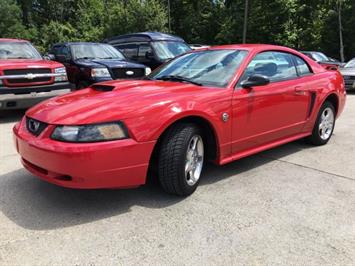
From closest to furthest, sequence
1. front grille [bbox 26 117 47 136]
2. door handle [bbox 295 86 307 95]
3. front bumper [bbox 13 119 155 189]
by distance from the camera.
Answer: front bumper [bbox 13 119 155 189], front grille [bbox 26 117 47 136], door handle [bbox 295 86 307 95]

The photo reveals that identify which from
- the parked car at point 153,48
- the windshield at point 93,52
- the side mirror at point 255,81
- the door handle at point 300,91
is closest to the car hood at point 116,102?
the side mirror at point 255,81

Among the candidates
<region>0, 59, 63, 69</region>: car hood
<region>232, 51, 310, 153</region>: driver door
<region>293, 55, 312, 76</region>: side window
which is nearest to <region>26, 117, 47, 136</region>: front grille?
<region>232, 51, 310, 153</region>: driver door

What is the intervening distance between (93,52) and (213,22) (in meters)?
30.0

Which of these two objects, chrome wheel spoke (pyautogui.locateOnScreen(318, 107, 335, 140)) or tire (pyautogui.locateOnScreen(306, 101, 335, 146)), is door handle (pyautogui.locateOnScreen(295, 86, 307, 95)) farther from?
chrome wheel spoke (pyautogui.locateOnScreen(318, 107, 335, 140))

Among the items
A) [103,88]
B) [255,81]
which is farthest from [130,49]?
[255,81]

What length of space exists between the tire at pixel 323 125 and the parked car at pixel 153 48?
19.8 feet

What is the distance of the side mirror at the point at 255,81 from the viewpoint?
413cm

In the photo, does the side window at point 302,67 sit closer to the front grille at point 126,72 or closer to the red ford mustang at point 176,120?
the red ford mustang at point 176,120

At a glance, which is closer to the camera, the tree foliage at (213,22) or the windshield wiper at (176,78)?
the windshield wiper at (176,78)

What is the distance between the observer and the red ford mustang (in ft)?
10.6

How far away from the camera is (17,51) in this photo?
8414 millimetres

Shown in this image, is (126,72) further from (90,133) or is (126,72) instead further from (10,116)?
(90,133)

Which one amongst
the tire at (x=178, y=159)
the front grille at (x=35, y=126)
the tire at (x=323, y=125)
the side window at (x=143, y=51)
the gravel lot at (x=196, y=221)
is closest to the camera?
the gravel lot at (x=196, y=221)

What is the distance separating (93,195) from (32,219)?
659 millimetres
